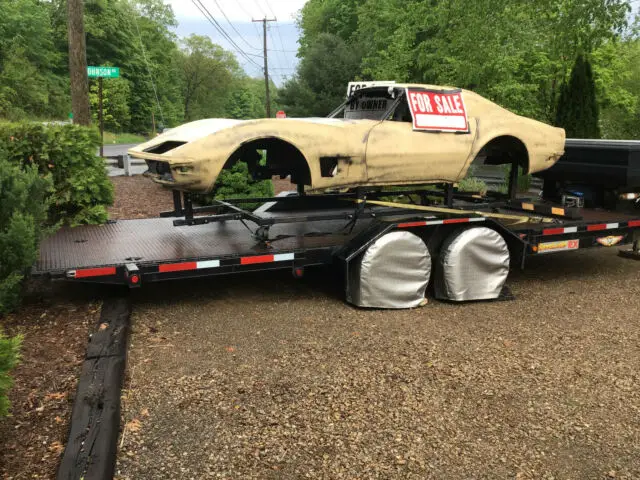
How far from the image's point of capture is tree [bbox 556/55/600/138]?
1408 cm

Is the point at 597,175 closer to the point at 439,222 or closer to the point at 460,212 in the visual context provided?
the point at 460,212

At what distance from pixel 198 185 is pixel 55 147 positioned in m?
2.75

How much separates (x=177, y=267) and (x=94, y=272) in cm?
67

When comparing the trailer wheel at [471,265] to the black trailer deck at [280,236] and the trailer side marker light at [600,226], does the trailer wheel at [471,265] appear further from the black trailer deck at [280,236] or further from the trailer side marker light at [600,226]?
the trailer side marker light at [600,226]

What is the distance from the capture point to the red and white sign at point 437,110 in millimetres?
5637

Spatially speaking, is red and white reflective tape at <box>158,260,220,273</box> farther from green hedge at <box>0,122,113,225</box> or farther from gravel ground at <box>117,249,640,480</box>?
green hedge at <box>0,122,113,225</box>

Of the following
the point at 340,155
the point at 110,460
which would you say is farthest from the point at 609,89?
the point at 110,460

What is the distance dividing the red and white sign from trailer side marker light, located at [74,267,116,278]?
322cm

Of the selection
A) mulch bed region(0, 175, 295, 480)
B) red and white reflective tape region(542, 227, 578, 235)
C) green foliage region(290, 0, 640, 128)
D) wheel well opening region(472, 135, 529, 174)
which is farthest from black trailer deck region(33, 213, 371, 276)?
green foliage region(290, 0, 640, 128)

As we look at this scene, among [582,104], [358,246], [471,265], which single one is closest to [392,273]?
[358,246]

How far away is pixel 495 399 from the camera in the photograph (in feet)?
12.1

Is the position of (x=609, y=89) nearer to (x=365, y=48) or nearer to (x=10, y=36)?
(x=365, y=48)

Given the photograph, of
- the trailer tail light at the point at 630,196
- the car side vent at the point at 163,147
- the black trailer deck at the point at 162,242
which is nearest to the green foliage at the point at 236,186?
the black trailer deck at the point at 162,242

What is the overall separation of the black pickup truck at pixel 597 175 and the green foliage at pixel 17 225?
6421 mm
